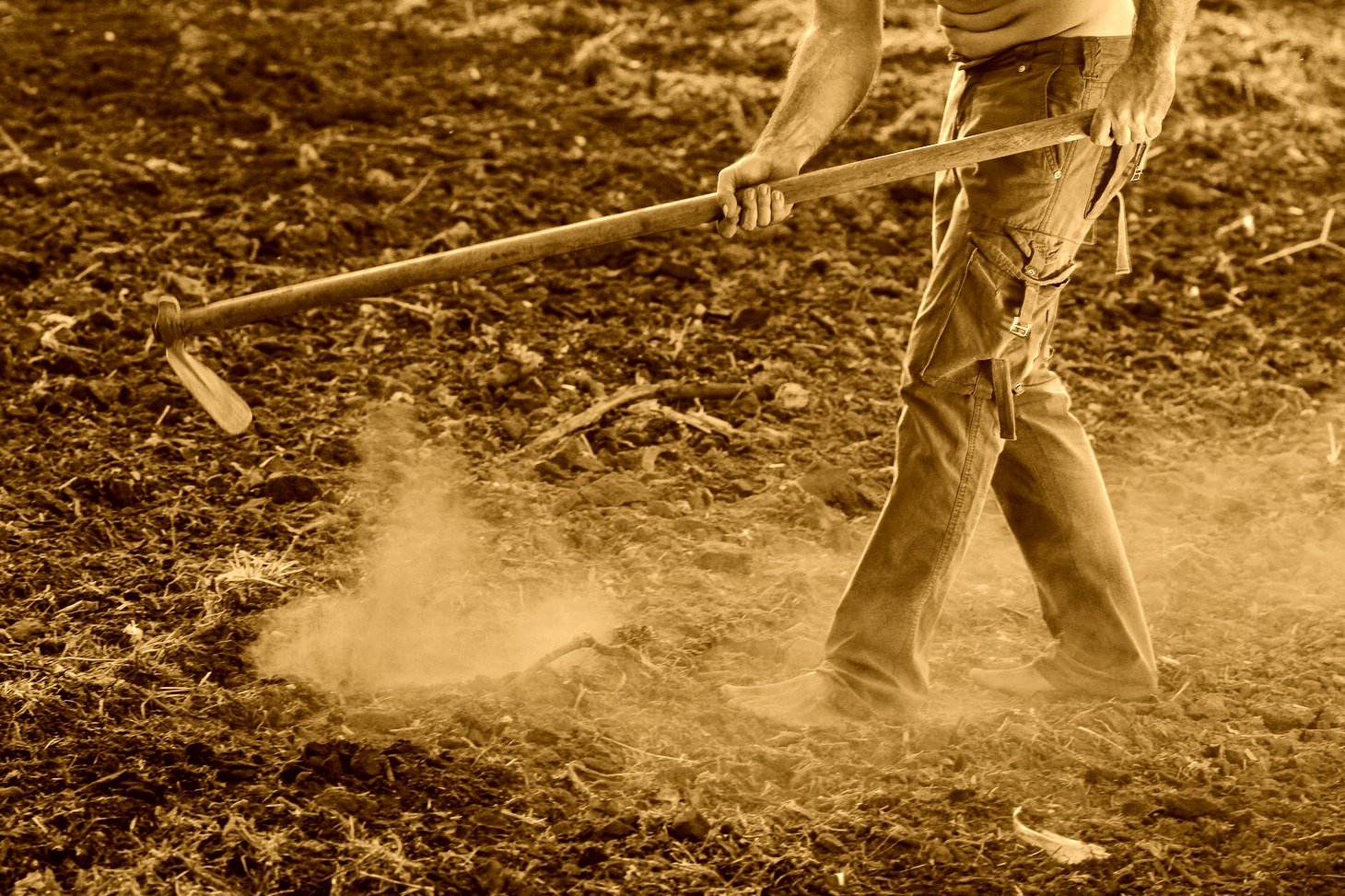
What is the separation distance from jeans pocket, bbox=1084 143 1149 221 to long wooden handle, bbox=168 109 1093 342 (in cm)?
11

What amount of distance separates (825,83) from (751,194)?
330 millimetres

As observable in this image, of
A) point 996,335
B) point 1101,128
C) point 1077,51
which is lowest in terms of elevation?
point 996,335

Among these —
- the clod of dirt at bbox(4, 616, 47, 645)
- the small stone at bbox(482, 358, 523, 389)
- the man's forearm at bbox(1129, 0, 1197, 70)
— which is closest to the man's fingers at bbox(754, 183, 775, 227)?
the man's forearm at bbox(1129, 0, 1197, 70)

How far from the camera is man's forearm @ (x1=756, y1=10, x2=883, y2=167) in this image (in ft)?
9.96

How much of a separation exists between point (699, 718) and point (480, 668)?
505 mm

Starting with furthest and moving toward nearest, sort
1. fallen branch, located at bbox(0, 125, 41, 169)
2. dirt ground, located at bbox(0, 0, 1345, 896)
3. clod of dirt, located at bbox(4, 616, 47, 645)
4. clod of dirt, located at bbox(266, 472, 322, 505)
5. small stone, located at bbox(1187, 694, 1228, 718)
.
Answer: fallen branch, located at bbox(0, 125, 41, 169), clod of dirt, located at bbox(266, 472, 322, 505), clod of dirt, located at bbox(4, 616, 47, 645), small stone, located at bbox(1187, 694, 1228, 718), dirt ground, located at bbox(0, 0, 1345, 896)

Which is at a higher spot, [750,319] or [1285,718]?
[750,319]

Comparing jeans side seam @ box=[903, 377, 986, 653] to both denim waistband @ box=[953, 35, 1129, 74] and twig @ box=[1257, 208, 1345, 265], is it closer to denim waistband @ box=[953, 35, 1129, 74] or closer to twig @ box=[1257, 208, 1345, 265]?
denim waistband @ box=[953, 35, 1129, 74]

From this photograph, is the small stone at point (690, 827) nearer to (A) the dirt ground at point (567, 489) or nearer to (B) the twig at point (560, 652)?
(A) the dirt ground at point (567, 489)

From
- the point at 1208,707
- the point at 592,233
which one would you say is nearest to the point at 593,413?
the point at 592,233

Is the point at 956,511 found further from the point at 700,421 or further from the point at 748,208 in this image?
the point at 700,421

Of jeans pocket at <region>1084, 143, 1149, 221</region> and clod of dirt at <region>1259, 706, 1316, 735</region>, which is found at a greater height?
jeans pocket at <region>1084, 143, 1149, 221</region>

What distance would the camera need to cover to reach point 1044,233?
9.30 ft

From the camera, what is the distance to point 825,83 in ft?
10.0
